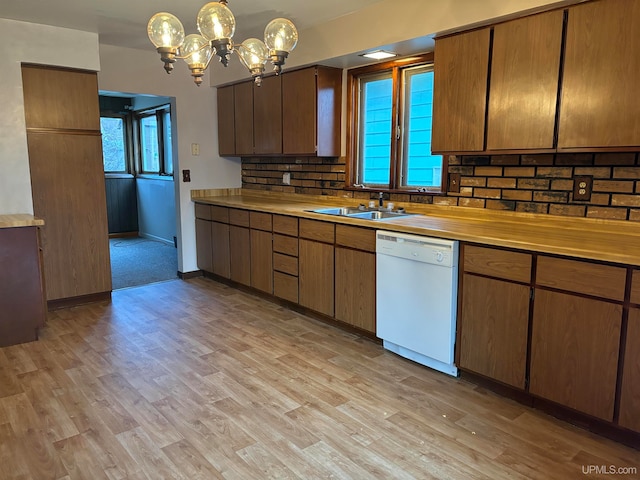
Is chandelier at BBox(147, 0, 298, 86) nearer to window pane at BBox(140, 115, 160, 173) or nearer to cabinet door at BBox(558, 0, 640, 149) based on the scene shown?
cabinet door at BBox(558, 0, 640, 149)

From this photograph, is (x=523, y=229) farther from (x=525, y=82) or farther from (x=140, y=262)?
(x=140, y=262)

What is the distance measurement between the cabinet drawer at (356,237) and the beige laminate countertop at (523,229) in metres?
0.05

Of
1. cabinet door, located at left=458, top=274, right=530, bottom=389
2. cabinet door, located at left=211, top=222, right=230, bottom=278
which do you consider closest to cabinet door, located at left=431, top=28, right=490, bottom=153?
cabinet door, located at left=458, top=274, right=530, bottom=389

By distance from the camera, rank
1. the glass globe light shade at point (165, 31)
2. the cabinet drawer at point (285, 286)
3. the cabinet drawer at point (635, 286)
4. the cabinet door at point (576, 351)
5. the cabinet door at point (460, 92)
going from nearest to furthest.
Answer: the cabinet drawer at point (635, 286) < the cabinet door at point (576, 351) < the glass globe light shade at point (165, 31) < the cabinet door at point (460, 92) < the cabinet drawer at point (285, 286)

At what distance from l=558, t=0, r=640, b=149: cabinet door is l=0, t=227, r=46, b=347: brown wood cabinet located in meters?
3.45

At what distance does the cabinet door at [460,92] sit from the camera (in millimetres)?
2701

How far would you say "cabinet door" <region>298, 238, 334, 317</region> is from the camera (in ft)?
11.3

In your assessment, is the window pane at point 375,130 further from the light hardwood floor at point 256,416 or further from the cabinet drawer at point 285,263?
the light hardwood floor at point 256,416

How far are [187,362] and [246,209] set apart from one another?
1.67 metres

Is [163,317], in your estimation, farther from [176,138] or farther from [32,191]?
[176,138]

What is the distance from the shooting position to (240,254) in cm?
439

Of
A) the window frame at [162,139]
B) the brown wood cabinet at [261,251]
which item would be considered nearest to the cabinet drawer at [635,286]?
the brown wood cabinet at [261,251]

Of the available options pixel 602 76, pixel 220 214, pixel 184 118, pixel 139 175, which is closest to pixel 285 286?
pixel 220 214

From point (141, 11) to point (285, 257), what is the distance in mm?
2119
